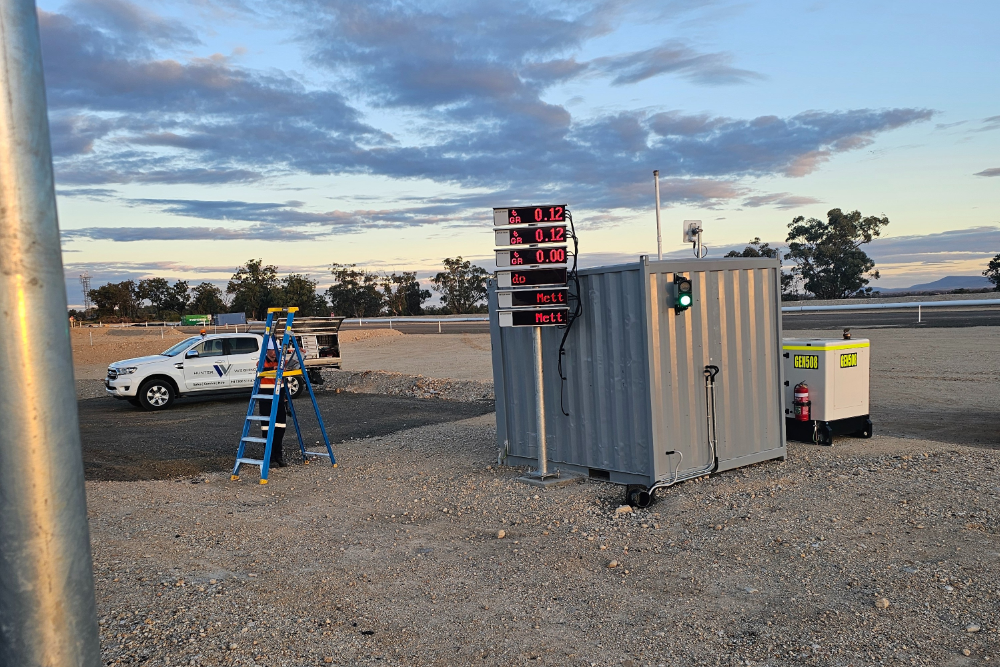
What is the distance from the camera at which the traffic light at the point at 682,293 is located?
855 centimetres

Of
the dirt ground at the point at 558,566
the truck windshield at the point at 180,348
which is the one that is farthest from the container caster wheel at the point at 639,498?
the truck windshield at the point at 180,348

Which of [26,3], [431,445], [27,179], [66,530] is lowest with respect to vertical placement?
[431,445]

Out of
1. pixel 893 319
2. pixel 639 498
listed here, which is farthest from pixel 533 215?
pixel 893 319

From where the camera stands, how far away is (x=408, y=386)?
21.3 m

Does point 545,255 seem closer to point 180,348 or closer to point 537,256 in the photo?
point 537,256

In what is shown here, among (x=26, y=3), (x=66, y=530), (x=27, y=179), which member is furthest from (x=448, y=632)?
(x=26, y=3)

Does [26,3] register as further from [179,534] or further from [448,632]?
[179,534]

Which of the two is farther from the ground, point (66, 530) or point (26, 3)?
point (26, 3)

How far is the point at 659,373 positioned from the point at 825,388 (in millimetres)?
3435

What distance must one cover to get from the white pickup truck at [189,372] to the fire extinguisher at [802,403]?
11.8 m

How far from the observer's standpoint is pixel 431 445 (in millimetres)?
12516

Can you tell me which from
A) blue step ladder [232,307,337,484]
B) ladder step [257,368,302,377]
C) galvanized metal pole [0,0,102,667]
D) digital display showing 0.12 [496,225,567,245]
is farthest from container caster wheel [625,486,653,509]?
galvanized metal pole [0,0,102,667]

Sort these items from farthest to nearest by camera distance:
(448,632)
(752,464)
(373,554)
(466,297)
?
(466,297) < (752,464) < (373,554) < (448,632)

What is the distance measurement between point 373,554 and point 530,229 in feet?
13.3
